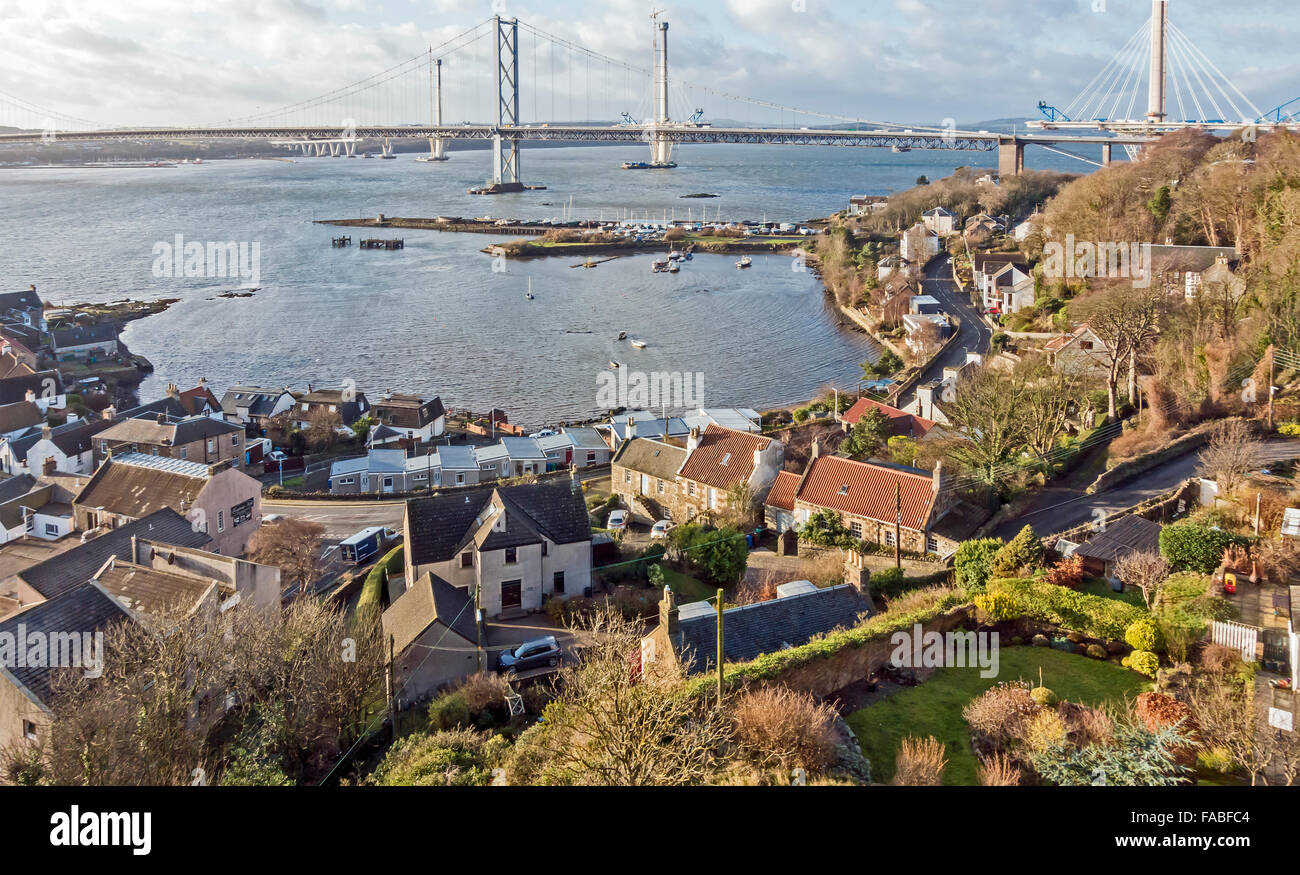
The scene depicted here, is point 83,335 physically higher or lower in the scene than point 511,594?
higher

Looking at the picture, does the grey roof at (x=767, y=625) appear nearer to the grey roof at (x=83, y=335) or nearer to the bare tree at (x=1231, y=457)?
the bare tree at (x=1231, y=457)

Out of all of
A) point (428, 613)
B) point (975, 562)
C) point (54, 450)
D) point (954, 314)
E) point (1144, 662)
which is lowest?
point (428, 613)

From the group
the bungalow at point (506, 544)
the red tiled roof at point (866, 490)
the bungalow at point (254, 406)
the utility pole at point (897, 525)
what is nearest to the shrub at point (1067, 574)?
the utility pole at point (897, 525)

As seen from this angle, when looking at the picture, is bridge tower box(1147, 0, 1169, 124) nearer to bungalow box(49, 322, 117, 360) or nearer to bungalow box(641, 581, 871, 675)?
bungalow box(641, 581, 871, 675)

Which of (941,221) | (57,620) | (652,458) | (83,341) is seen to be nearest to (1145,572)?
(652,458)

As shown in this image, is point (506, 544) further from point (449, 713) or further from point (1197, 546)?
point (1197, 546)

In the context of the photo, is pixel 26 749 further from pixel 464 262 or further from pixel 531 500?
pixel 464 262
